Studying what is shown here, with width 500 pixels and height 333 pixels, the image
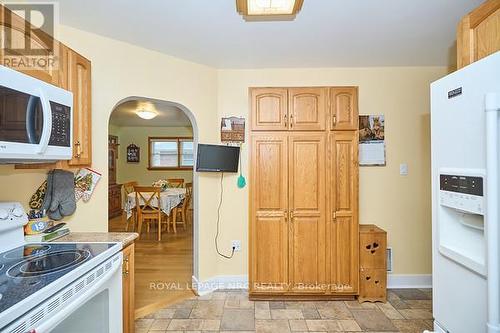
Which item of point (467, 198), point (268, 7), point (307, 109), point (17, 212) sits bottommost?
point (17, 212)

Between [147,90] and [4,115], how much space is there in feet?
4.81

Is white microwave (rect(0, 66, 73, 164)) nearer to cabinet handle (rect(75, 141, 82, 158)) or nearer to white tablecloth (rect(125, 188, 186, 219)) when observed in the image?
cabinet handle (rect(75, 141, 82, 158))

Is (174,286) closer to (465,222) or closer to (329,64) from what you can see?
(465,222)

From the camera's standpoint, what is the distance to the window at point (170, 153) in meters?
7.47

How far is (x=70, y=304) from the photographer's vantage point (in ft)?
3.72

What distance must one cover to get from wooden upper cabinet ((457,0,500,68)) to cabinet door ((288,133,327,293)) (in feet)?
4.29

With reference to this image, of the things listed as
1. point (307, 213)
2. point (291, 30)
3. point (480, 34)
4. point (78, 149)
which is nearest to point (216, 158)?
point (307, 213)

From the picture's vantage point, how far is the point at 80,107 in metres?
1.76

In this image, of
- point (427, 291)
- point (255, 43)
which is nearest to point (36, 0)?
point (255, 43)

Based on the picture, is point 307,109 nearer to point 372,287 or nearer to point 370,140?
point 370,140

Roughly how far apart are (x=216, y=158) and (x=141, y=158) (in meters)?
5.44

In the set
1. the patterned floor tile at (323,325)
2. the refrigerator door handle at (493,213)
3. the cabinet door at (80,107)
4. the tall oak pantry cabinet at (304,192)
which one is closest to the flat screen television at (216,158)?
the tall oak pantry cabinet at (304,192)

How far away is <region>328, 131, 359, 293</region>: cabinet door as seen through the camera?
2588 millimetres

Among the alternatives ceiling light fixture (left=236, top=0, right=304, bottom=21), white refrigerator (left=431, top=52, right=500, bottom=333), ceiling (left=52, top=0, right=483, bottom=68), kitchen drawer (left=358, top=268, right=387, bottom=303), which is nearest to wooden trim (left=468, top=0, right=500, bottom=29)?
white refrigerator (left=431, top=52, right=500, bottom=333)
